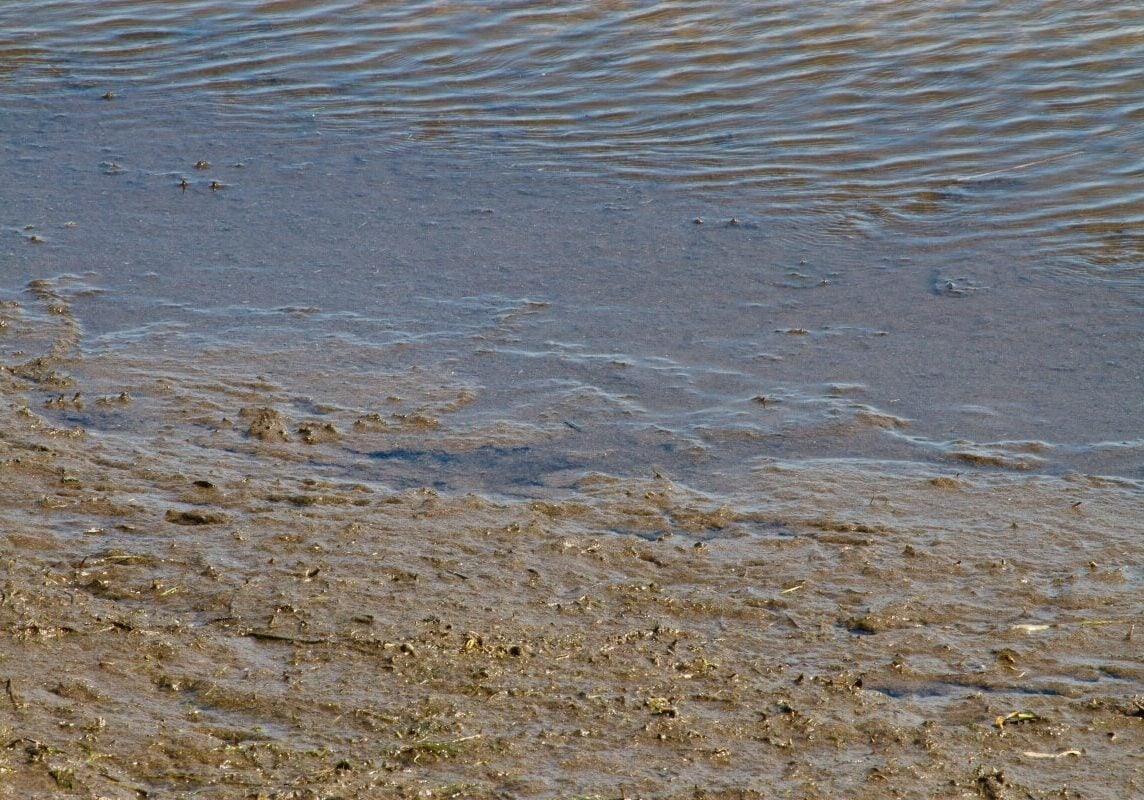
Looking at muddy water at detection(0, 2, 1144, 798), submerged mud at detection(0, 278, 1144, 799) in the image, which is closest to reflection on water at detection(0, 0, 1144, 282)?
muddy water at detection(0, 2, 1144, 798)

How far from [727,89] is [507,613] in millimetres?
6162

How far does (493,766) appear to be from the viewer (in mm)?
3221

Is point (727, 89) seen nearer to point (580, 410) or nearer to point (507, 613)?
point (580, 410)

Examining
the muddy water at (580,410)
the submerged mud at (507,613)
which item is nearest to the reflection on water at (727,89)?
the muddy water at (580,410)

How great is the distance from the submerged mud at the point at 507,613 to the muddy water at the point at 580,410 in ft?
0.05

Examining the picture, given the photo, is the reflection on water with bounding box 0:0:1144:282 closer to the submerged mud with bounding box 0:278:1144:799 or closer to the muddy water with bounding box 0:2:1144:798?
the muddy water with bounding box 0:2:1144:798

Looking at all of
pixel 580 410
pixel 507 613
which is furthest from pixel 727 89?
pixel 507 613

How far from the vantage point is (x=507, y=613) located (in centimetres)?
398

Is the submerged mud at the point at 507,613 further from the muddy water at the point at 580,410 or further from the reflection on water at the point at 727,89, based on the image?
the reflection on water at the point at 727,89

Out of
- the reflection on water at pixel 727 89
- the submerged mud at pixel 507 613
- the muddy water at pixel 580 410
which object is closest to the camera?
the submerged mud at pixel 507 613

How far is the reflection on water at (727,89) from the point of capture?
782cm

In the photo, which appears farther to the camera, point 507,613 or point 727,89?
point 727,89

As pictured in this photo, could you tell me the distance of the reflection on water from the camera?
782 centimetres

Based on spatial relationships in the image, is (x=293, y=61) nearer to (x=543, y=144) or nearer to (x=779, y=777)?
(x=543, y=144)
